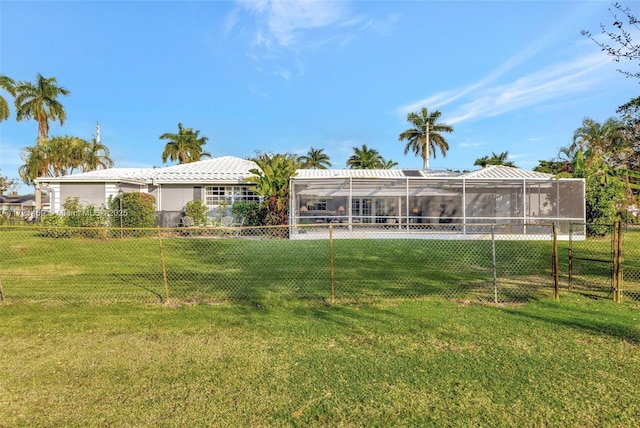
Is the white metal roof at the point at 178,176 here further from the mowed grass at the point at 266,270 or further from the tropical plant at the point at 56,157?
the tropical plant at the point at 56,157

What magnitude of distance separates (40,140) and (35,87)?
5.29 m

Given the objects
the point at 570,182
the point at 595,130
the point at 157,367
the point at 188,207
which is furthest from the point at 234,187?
the point at 595,130

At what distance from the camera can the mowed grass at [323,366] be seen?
3.44 m

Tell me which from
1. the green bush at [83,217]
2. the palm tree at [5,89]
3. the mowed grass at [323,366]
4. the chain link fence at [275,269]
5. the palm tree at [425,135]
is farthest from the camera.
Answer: the palm tree at [425,135]

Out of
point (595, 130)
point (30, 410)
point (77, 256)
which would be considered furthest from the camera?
point (595, 130)

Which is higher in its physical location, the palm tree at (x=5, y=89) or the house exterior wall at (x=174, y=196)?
the palm tree at (x=5, y=89)

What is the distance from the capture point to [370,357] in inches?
182

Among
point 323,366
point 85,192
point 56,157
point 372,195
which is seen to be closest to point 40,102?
point 56,157

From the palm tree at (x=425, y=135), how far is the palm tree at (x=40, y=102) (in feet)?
120

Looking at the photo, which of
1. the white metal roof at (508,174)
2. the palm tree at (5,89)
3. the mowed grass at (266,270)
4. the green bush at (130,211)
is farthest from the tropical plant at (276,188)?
the palm tree at (5,89)

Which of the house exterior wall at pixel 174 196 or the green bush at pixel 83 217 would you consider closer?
the green bush at pixel 83 217

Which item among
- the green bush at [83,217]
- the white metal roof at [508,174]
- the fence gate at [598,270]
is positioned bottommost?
the fence gate at [598,270]

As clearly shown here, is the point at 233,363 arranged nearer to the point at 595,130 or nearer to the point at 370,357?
the point at 370,357

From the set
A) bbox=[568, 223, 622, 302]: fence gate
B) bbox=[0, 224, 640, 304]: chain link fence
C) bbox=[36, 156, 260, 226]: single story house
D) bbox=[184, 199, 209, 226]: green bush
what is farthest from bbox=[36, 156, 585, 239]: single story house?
bbox=[568, 223, 622, 302]: fence gate
